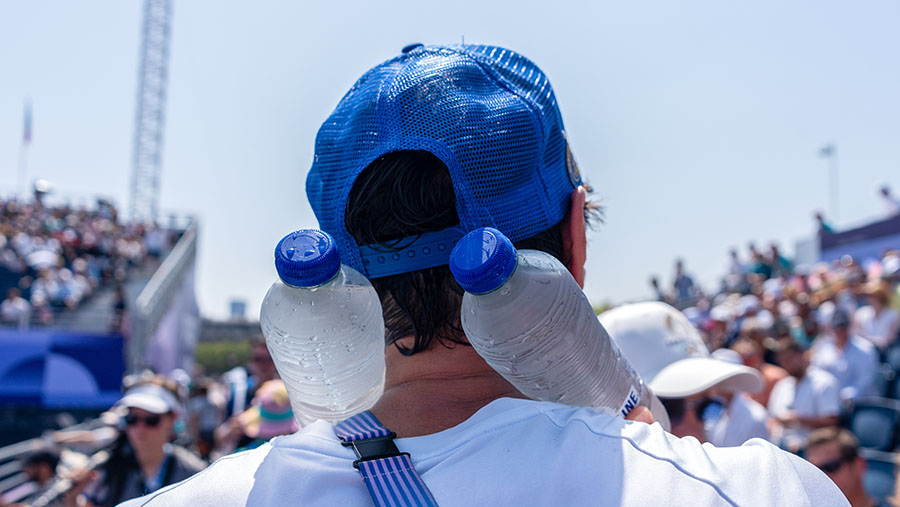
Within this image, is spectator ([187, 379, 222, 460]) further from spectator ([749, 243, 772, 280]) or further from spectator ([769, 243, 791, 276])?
spectator ([749, 243, 772, 280])

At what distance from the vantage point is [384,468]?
955 millimetres

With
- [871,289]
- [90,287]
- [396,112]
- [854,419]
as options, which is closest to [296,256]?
[396,112]

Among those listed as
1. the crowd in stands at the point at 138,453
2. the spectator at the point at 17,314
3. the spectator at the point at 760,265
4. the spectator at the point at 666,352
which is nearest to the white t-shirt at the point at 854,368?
the spectator at the point at 666,352

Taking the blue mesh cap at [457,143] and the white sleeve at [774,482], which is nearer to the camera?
the white sleeve at [774,482]

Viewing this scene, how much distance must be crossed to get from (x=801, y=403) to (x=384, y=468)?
5884 mm

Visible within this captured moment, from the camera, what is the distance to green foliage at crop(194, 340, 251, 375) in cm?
3488

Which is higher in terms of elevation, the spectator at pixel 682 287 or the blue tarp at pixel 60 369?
the spectator at pixel 682 287

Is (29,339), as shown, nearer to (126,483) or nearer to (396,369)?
(126,483)

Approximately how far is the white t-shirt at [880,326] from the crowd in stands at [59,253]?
1531 centimetres

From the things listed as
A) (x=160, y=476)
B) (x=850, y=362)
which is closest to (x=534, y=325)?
(x=160, y=476)

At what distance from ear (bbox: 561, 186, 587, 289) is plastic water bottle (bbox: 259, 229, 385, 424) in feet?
1.09

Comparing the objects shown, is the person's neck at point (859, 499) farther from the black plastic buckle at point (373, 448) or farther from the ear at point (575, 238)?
the black plastic buckle at point (373, 448)

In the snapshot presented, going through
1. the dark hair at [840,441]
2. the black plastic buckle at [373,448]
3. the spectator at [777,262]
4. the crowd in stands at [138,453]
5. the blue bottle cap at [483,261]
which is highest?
the blue bottle cap at [483,261]

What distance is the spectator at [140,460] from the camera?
424cm
